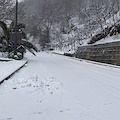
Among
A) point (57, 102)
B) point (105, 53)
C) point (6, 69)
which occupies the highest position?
point (105, 53)

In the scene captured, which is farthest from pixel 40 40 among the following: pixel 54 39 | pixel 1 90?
pixel 1 90

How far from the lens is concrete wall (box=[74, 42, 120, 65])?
1504 cm

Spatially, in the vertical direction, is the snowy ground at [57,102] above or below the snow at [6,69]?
below

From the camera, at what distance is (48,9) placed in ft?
274

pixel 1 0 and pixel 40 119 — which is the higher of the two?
pixel 1 0

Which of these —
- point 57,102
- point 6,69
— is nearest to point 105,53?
point 6,69

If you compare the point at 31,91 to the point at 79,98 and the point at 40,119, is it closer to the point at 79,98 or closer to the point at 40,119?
the point at 79,98

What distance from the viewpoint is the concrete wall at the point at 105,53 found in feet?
49.3

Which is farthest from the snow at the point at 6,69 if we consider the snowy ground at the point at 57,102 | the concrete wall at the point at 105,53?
the concrete wall at the point at 105,53

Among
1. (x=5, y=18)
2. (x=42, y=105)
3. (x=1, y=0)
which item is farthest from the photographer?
(x=5, y=18)

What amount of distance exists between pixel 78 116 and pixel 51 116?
529 millimetres

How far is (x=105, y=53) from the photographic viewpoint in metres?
17.0

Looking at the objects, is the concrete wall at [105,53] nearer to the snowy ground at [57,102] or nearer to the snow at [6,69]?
the snow at [6,69]

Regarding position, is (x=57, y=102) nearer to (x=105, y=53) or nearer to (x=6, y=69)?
(x=6, y=69)
